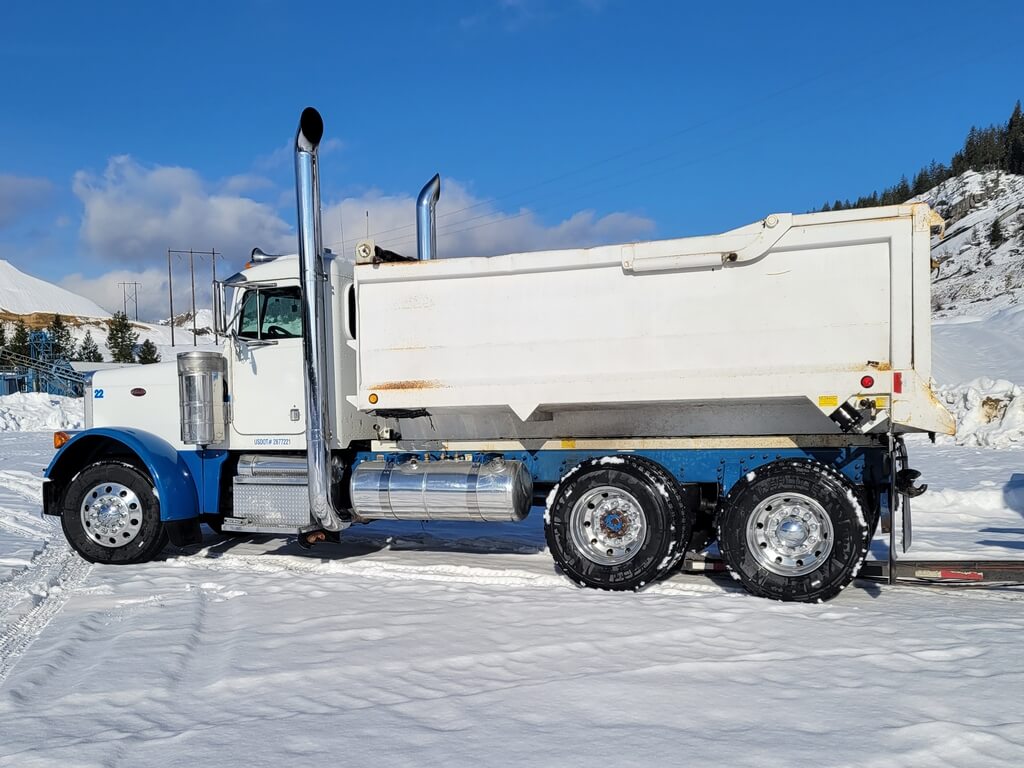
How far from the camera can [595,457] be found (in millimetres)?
7172

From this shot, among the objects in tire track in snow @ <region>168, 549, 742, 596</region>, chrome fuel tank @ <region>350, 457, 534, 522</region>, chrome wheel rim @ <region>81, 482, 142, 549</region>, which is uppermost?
chrome fuel tank @ <region>350, 457, 534, 522</region>

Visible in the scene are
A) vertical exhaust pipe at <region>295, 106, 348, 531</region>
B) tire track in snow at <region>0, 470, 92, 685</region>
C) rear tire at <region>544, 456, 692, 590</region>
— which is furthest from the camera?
vertical exhaust pipe at <region>295, 106, 348, 531</region>

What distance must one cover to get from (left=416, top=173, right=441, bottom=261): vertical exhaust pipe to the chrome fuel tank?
244cm

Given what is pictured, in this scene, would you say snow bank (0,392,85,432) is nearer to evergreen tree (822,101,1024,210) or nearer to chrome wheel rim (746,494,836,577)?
chrome wheel rim (746,494,836,577)

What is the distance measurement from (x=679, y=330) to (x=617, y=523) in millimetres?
1606

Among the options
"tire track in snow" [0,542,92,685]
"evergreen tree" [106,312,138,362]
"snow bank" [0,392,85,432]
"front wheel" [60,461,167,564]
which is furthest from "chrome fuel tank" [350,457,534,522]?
"evergreen tree" [106,312,138,362]

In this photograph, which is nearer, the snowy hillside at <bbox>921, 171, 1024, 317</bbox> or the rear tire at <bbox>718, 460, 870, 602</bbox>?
the rear tire at <bbox>718, 460, 870, 602</bbox>

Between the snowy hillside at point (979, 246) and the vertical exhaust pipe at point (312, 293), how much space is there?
41310mm

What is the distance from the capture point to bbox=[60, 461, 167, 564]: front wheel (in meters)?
8.02

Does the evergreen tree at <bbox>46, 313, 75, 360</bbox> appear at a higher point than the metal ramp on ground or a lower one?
higher

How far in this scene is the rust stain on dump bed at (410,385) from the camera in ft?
23.7

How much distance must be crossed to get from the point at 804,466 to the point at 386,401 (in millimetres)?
3465

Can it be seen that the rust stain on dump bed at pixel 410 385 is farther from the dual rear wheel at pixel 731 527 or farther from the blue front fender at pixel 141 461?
the blue front fender at pixel 141 461

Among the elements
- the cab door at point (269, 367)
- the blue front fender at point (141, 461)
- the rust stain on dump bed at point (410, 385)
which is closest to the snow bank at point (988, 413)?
the rust stain on dump bed at point (410, 385)
